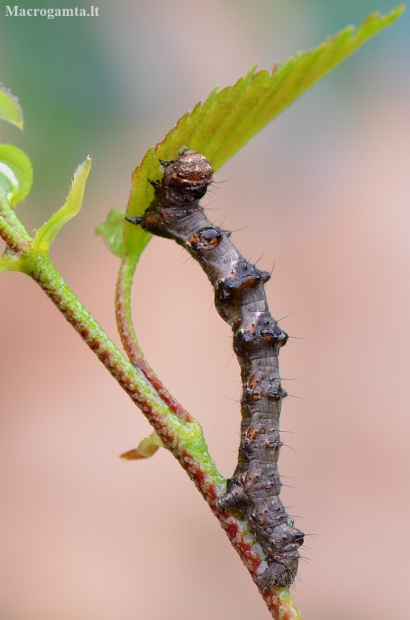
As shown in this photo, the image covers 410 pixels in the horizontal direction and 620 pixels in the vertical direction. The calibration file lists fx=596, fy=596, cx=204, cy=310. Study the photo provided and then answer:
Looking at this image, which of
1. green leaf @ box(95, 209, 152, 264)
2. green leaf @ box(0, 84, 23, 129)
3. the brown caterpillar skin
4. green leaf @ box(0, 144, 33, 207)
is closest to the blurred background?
the brown caterpillar skin

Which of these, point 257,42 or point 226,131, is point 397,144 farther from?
point 226,131

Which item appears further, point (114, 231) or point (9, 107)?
point (114, 231)

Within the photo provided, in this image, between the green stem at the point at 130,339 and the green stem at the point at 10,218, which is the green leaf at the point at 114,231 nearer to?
the green stem at the point at 130,339

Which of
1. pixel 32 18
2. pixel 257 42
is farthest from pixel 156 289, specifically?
pixel 257 42

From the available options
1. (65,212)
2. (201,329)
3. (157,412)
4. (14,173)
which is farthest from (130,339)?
(201,329)

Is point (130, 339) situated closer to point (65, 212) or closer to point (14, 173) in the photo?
point (65, 212)

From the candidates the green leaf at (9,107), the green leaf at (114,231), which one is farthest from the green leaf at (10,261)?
the green leaf at (114,231)
